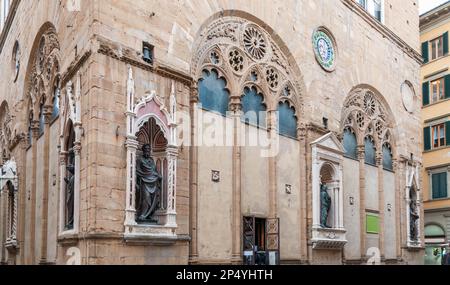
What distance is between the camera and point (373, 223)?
23547mm

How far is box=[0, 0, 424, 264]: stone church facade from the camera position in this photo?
13422mm

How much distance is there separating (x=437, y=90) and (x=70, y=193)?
27.8 metres

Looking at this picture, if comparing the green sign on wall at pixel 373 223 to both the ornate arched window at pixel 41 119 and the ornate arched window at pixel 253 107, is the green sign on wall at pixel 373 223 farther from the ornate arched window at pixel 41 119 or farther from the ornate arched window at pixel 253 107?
the ornate arched window at pixel 41 119

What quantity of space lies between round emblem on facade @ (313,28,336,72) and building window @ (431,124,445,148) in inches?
620

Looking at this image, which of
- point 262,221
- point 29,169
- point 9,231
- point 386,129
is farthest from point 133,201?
point 386,129

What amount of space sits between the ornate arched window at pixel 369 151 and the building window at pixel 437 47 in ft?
47.4

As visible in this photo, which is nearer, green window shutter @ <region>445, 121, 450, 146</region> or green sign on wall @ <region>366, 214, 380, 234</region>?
green sign on wall @ <region>366, 214, 380, 234</region>

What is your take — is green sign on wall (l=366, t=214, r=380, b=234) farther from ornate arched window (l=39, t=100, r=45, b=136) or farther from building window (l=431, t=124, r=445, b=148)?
building window (l=431, t=124, r=445, b=148)

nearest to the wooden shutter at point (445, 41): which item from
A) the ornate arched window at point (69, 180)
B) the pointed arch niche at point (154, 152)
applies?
the pointed arch niche at point (154, 152)

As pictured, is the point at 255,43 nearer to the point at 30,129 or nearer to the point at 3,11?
the point at 30,129

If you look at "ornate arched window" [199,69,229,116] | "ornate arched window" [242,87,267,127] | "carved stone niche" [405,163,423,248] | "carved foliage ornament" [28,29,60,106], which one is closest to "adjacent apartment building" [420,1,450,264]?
"carved stone niche" [405,163,423,248]

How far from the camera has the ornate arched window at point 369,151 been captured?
23.8m

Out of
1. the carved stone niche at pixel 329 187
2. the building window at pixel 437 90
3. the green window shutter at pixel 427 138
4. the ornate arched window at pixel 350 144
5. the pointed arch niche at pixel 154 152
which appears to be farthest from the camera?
the green window shutter at pixel 427 138

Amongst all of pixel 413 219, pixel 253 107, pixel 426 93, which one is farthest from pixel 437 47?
pixel 253 107
